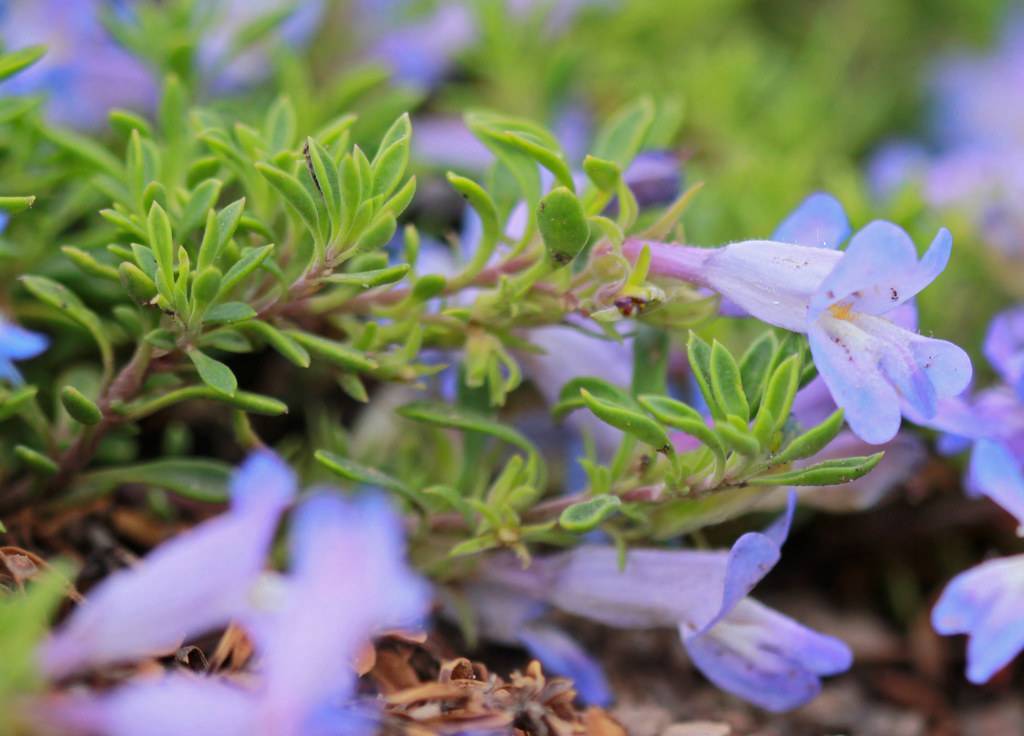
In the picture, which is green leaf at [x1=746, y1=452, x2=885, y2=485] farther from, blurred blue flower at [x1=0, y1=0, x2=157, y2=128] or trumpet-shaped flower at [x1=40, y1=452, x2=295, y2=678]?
blurred blue flower at [x1=0, y1=0, x2=157, y2=128]

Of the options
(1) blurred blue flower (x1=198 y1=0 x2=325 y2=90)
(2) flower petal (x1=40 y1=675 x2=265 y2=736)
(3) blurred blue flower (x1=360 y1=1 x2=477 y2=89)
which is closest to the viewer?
(2) flower petal (x1=40 y1=675 x2=265 y2=736)

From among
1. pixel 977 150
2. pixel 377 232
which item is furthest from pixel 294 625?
pixel 977 150

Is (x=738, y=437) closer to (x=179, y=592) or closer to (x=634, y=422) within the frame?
(x=634, y=422)

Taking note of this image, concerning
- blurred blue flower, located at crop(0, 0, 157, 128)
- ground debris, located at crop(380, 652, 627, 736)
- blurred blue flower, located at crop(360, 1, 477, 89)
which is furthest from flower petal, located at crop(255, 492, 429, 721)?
blurred blue flower, located at crop(360, 1, 477, 89)

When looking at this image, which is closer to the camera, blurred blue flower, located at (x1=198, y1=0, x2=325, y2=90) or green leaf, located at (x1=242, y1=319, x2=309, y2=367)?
green leaf, located at (x1=242, y1=319, x2=309, y2=367)

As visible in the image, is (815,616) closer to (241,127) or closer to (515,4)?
(241,127)
